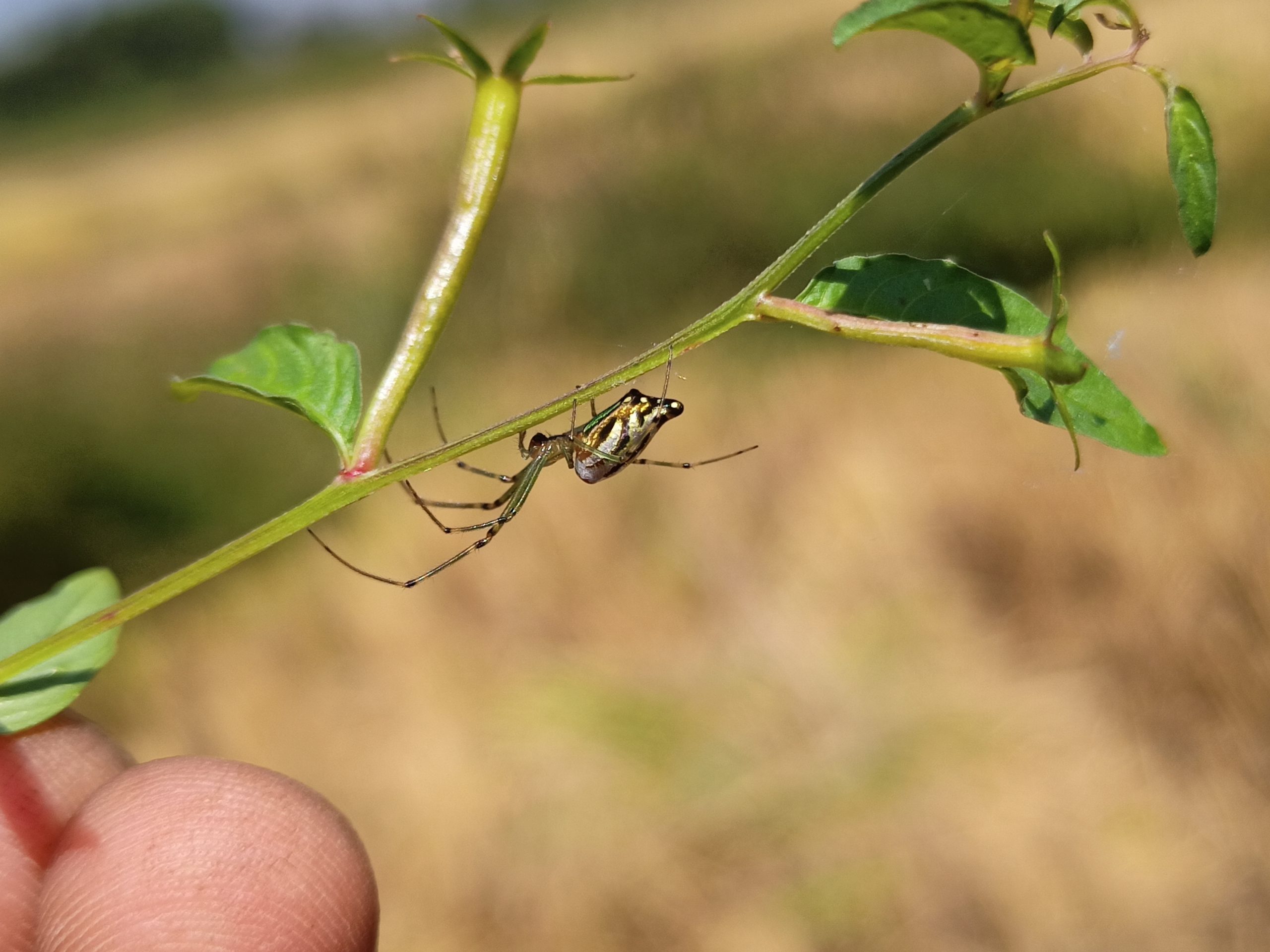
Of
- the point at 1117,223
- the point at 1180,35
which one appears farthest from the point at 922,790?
the point at 1180,35

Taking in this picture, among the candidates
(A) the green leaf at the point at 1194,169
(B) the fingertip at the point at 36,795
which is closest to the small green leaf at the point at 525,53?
(A) the green leaf at the point at 1194,169

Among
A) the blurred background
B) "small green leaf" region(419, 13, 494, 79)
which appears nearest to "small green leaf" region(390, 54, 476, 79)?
"small green leaf" region(419, 13, 494, 79)

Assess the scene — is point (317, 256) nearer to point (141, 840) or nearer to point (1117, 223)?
point (1117, 223)

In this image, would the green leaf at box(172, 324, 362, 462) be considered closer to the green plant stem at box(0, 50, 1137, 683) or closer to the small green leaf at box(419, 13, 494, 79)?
the green plant stem at box(0, 50, 1137, 683)

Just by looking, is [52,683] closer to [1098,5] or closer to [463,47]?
[463,47]

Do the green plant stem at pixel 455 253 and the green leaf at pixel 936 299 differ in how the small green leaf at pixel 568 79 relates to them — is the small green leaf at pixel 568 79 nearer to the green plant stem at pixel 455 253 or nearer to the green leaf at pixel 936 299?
the green plant stem at pixel 455 253

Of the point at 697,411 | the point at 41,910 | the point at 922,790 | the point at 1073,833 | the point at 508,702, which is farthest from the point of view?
the point at 697,411
